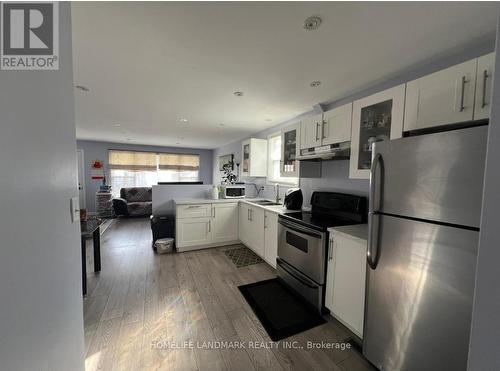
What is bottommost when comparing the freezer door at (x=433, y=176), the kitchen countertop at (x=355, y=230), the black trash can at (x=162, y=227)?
the black trash can at (x=162, y=227)

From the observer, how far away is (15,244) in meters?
0.61

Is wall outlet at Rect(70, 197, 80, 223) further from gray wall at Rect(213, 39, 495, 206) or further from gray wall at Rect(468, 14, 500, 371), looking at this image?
gray wall at Rect(213, 39, 495, 206)

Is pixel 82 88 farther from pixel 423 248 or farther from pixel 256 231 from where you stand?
pixel 423 248

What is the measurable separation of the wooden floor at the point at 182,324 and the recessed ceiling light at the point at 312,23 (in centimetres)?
237

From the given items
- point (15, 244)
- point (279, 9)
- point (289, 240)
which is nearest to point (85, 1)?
point (279, 9)

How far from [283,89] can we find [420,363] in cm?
252

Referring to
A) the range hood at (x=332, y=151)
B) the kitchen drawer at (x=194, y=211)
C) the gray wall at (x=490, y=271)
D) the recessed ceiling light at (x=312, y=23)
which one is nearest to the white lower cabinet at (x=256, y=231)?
the kitchen drawer at (x=194, y=211)

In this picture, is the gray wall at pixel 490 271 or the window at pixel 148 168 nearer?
the gray wall at pixel 490 271

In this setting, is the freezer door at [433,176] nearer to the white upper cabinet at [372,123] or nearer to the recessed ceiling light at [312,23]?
the white upper cabinet at [372,123]

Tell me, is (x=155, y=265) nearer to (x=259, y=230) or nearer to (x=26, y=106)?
(x=259, y=230)

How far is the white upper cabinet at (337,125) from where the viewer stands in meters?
2.07

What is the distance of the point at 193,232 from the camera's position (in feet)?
11.5

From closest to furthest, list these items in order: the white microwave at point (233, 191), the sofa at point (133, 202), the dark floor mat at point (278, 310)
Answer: the dark floor mat at point (278, 310), the white microwave at point (233, 191), the sofa at point (133, 202)

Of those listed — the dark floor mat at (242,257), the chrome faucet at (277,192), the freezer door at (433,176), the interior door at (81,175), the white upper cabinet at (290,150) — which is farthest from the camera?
the interior door at (81,175)
